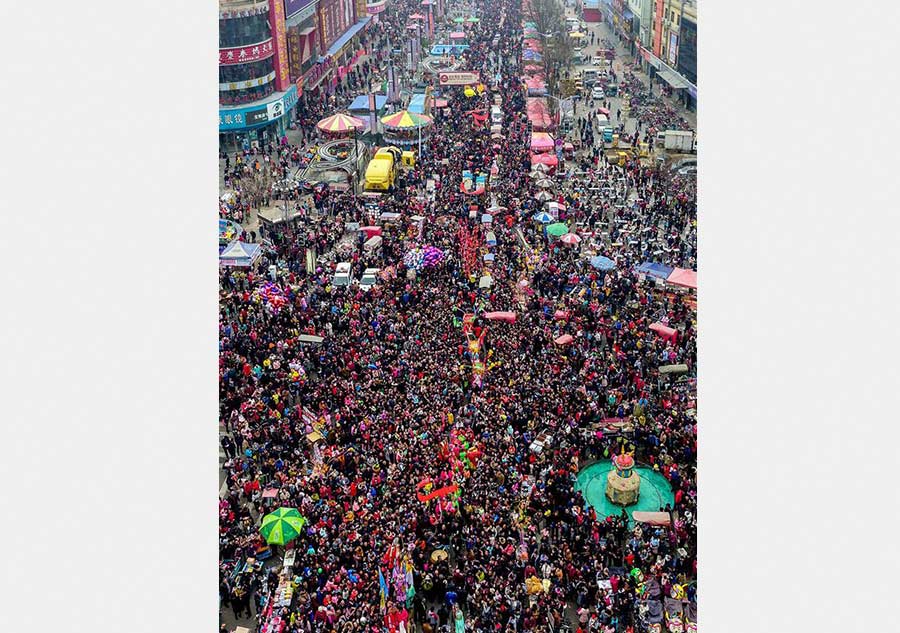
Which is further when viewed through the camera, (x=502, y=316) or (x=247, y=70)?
(x=247, y=70)

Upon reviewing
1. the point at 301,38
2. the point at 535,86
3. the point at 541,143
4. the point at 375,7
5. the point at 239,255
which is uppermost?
the point at 375,7

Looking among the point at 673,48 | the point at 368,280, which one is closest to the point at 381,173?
the point at 368,280

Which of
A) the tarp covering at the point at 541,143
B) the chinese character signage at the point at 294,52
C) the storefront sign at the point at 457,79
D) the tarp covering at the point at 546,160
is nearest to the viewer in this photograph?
the tarp covering at the point at 546,160

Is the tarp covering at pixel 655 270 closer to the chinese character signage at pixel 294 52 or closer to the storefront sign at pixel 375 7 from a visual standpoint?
the chinese character signage at pixel 294 52

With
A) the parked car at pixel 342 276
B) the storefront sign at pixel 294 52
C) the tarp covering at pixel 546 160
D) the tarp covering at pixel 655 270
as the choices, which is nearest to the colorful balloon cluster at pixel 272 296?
the parked car at pixel 342 276

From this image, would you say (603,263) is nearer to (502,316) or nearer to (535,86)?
(502,316)

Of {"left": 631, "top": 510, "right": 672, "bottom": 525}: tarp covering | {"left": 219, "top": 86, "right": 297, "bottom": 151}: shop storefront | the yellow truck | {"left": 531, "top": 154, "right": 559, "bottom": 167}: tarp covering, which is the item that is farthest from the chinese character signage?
{"left": 631, "top": 510, "right": 672, "bottom": 525}: tarp covering
